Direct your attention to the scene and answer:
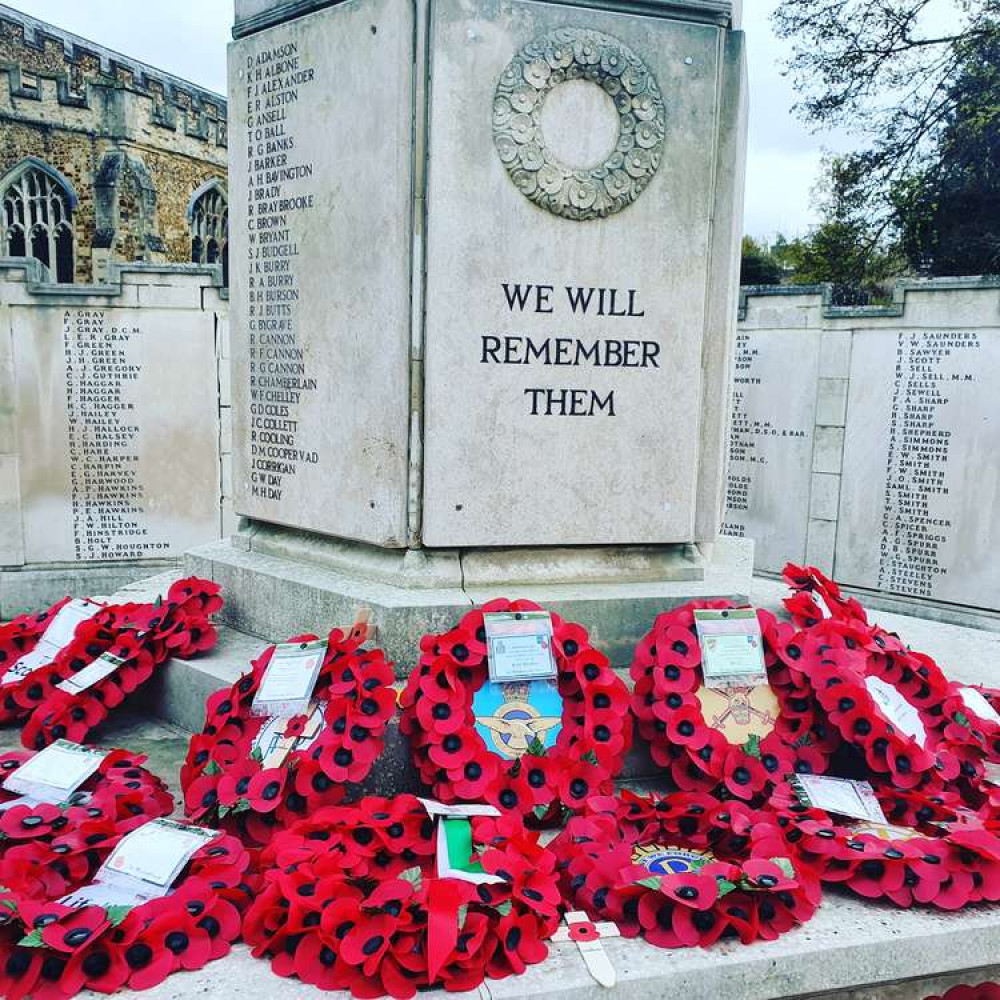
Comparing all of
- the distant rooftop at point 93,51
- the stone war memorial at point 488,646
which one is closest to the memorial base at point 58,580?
the stone war memorial at point 488,646

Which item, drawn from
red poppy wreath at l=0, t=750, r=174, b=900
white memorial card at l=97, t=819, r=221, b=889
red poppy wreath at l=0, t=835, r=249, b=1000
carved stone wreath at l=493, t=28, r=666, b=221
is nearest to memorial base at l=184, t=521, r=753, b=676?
red poppy wreath at l=0, t=750, r=174, b=900

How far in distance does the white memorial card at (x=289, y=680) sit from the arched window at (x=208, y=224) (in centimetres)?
1999

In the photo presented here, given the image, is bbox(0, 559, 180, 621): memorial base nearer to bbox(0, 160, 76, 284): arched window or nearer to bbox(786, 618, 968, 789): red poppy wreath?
bbox(786, 618, 968, 789): red poppy wreath

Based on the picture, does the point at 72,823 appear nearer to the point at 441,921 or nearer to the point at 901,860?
the point at 441,921

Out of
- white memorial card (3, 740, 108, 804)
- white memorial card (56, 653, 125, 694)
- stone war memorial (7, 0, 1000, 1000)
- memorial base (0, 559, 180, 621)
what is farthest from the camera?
memorial base (0, 559, 180, 621)

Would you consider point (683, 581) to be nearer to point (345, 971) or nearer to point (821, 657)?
point (821, 657)

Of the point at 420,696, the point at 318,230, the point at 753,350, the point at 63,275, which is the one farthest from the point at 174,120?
the point at 420,696

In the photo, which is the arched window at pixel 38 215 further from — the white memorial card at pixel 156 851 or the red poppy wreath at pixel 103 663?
the white memorial card at pixel 156 851

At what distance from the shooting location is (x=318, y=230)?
347 cm

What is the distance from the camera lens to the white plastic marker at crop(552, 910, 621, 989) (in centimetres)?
196

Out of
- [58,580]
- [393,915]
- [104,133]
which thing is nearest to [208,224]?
[104,133]

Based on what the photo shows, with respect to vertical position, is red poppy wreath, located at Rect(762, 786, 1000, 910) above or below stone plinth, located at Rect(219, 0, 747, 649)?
below

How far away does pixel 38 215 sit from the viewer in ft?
62.7

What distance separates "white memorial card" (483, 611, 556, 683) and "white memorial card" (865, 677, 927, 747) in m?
A: 1.01
